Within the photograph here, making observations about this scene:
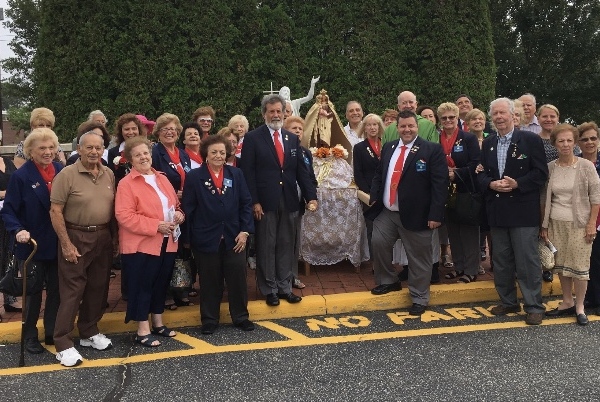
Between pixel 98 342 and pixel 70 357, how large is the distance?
34 centimetres

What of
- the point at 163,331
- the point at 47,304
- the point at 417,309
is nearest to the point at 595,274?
the point at 417,309

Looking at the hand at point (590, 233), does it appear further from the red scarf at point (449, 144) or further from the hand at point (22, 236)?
the hand at point (22, 236)

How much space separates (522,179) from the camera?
5160 mm

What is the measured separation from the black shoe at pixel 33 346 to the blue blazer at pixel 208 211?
1459mm

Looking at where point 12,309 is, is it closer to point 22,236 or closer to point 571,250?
point 22,236

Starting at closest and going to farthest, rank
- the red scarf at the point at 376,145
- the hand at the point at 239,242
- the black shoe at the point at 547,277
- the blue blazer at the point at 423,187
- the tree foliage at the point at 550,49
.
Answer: the hand at the point at 239,242, the blue blazer at the point at 423,187, the black shoe at the point at 547,277, the red scarf at the point at 376,145, the tree foliage at the point at 550,49

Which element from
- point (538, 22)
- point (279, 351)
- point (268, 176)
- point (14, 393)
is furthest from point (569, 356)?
point (538, 22)

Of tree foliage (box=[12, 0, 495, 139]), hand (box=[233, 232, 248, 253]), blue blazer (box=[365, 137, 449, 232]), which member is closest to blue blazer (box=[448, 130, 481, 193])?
blue blazer (box=[365, 137, 449, 232])

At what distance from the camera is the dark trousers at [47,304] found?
4.75m

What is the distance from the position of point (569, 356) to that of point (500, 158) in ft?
5.90

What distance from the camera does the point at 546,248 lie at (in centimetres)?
532

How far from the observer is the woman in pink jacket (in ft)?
15.3

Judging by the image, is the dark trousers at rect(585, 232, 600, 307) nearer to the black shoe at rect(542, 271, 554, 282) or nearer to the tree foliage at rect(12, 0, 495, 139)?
the black shoe at rect(542, 271, 554, 282)

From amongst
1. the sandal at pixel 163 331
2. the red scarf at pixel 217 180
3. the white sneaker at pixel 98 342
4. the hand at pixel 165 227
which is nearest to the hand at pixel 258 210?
the red scarf at pixel 217 180
